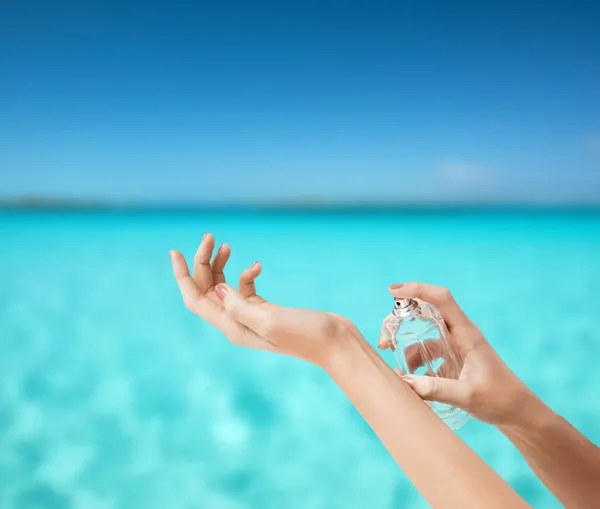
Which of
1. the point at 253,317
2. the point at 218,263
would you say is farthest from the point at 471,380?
the point at 218,263

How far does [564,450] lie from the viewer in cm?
112

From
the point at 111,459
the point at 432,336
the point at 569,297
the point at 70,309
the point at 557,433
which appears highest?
the point at 70,309

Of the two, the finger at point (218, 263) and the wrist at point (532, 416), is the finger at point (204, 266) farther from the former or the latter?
the wrist at point (532, 416)

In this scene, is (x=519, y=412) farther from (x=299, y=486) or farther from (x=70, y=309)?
(x=70, y=309)

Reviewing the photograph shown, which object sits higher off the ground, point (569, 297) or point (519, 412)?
point (569, 297)

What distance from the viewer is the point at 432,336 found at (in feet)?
4.14

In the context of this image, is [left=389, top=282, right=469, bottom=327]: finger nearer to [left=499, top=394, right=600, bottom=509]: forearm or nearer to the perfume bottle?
the perfume bottle

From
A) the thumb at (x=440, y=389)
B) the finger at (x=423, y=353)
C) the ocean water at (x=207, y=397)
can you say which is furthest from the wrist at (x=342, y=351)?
the ocean water at (x=207, y=397)

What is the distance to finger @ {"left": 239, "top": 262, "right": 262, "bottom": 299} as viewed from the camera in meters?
1.21

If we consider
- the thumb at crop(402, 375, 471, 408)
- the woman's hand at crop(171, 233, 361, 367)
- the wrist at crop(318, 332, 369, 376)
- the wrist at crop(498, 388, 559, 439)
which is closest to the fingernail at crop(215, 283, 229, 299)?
the woman's hand at crop(171, 233, 361, 367)

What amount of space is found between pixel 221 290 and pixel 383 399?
45cm

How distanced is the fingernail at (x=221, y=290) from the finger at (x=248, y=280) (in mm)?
39

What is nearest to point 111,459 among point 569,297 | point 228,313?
point 228,313

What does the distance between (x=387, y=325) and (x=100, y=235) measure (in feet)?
43.8
